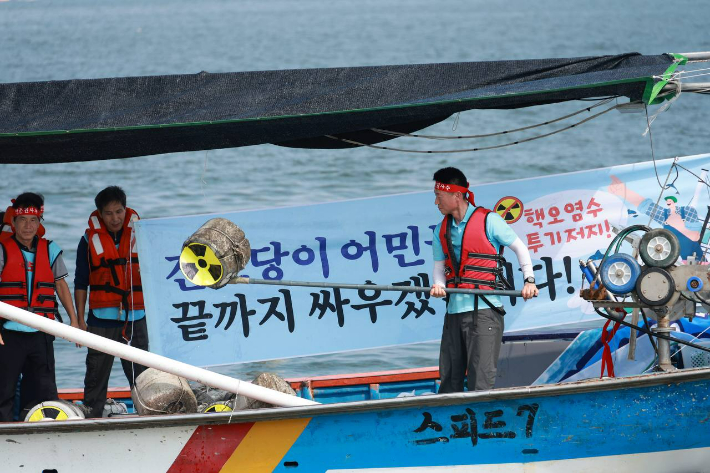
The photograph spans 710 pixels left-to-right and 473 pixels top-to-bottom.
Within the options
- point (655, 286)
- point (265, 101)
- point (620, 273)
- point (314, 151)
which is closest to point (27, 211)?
point (265, 101)

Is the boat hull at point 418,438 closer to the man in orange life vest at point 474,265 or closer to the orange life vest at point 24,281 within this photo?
the man in orange life vest at point 474,265

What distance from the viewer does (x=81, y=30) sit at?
243 feet

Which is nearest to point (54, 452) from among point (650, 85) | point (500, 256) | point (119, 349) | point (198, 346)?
point (119, 349)

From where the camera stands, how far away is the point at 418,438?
5.68 metres

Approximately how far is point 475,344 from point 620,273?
3.16ft

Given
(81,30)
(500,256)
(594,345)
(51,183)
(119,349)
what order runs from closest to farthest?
(119,349) < (500,256) < (594,345) < (51,183) < (81,30)

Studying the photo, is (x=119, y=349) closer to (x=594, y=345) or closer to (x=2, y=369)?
(x=2, y=369)

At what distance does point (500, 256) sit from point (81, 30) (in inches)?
2874

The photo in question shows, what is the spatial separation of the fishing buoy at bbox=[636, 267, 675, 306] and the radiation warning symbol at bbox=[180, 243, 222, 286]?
2388 millimetres

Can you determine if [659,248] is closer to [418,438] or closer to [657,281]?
[657,281]

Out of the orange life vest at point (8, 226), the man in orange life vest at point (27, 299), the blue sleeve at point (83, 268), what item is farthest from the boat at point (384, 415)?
the blue sleeve at point (83, 268)

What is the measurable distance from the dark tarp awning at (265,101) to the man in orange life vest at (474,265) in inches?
20.3

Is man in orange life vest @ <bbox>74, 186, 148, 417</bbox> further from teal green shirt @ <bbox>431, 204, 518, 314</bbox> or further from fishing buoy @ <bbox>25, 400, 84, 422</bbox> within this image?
teal green shirt @ <bbox>431, 204, 518, 314</bbox>

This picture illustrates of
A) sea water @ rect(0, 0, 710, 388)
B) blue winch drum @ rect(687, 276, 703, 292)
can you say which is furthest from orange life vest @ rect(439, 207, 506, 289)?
blue winch drum @ rect(687, 276, 703, 292)
